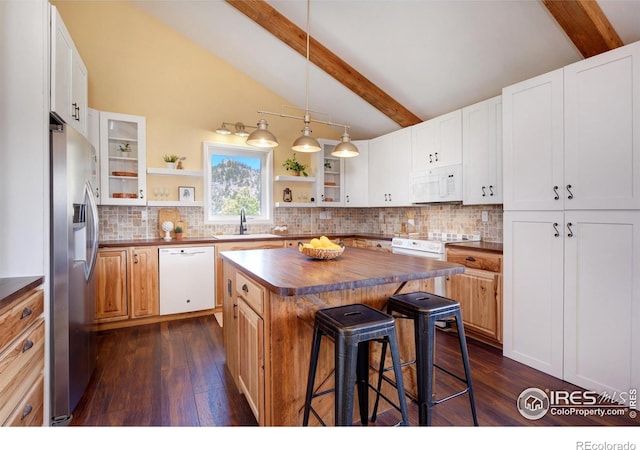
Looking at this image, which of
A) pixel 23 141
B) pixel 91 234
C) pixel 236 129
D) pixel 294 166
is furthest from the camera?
pixel 294 166

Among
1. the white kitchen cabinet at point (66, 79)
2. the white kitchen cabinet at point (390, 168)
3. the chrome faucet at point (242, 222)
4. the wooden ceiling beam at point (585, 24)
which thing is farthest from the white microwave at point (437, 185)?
the white kitchen cabinet at point (66, 79)

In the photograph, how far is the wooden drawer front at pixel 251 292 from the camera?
5.08 feet

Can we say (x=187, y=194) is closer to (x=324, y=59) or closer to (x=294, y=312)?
(x=324, y=59)

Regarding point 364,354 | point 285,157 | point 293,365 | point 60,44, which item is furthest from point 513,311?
point 60,44

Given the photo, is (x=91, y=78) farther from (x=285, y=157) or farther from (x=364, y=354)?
(x=364, y=354)

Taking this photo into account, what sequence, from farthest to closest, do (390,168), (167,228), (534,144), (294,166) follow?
(294,166) → (390,168) → (167,228) → (534,144)

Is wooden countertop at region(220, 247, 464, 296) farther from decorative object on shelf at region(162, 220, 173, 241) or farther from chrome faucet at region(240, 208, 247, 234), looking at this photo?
chrome faucet at region(240, 208, 247, 234)

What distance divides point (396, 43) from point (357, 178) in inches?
80.0

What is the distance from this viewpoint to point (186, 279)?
3498mm

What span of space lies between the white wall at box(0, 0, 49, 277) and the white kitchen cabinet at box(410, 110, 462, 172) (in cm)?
346

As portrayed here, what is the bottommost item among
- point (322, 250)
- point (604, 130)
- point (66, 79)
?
point (322, 250)

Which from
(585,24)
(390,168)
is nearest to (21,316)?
(585,24)

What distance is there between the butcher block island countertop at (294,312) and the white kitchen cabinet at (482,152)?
1.59m

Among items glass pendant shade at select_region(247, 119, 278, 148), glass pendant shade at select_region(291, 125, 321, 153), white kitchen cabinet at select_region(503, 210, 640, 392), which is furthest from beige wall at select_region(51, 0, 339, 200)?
white kitchen cabinet at select_region(503, 210, 640, 392)
